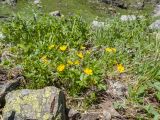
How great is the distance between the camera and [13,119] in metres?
5.36

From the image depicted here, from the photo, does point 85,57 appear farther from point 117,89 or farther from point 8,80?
point 8,80

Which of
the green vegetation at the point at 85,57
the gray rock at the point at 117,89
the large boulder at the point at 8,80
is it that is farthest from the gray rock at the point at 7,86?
the gray rock at the point at 117,89

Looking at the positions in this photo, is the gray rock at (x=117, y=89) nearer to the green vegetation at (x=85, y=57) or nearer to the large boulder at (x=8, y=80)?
the green vegetation at (x=85, y=57)

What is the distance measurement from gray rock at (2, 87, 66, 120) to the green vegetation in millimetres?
589

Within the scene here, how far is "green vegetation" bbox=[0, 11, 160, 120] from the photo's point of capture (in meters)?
6.27

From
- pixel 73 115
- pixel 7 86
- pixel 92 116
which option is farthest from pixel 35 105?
pixel 92 116

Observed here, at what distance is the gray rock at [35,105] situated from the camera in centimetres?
539

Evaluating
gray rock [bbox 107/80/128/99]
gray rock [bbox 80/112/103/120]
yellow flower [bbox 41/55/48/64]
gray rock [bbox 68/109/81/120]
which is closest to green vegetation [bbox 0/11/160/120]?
yellow flower [bbox 41/55/48/64]

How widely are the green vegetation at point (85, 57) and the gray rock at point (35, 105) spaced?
1.93ft

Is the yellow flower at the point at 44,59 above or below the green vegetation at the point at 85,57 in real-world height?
above

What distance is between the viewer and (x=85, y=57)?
681 centimetres

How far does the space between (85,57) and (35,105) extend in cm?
156

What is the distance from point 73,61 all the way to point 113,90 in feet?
2.42

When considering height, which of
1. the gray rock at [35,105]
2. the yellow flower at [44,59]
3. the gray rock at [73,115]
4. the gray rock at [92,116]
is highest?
the yellow flower at [44,59]
